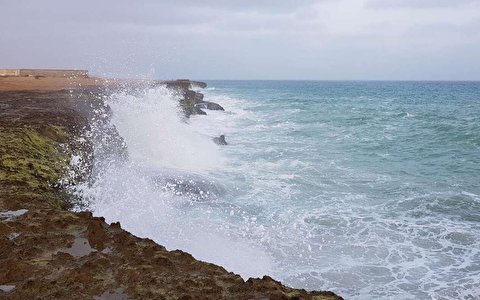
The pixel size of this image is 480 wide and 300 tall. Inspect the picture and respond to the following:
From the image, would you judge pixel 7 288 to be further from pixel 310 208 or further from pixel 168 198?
pixel 310 208

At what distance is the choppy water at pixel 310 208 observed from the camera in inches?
252

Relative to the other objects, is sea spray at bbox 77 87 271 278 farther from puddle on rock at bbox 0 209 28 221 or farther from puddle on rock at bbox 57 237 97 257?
puddle on rock at bbox 57 237 97 257

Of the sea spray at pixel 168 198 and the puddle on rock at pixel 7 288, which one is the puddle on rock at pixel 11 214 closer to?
the puddle on rock at pixel 7 288

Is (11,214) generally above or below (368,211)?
above

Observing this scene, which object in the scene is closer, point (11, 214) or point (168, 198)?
point (11, 214)

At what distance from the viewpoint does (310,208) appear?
9.11 m

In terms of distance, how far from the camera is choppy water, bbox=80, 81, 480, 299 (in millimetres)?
6410

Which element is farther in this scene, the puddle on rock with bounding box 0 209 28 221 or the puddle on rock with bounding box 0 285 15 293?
the puddle on rock with bounding box 0 209 28 221

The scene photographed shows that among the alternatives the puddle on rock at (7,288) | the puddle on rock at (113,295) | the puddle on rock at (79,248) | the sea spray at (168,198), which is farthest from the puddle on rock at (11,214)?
the sea spray at (168,198)

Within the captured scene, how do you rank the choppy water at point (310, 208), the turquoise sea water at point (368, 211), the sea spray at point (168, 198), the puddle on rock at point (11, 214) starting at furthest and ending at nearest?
the sea spray at point (168, 198) < the choppy water at point (310, 208) < the turquoise sea water at point (368, 211) < the puddle on rock at point (11, 214)

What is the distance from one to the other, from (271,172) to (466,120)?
18.4 metres

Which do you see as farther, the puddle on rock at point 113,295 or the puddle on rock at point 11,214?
the puddle on rock at point 11,214

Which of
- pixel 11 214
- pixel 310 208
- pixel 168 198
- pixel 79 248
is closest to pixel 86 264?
pixel 79 248

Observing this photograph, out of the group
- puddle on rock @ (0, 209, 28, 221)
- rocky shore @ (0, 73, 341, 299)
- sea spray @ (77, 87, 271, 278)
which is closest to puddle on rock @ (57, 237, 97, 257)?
rocky shore @ (0, 73, 341, 299)
